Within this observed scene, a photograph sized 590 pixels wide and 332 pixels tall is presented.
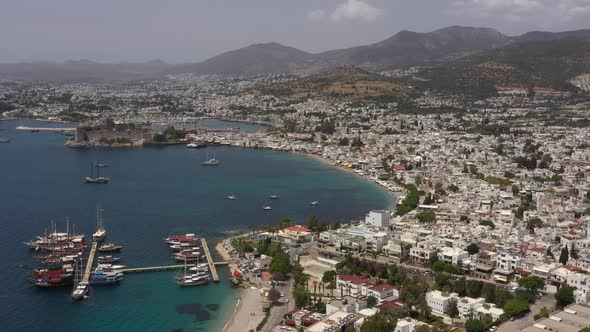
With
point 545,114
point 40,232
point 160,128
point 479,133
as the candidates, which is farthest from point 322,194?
point 545,114

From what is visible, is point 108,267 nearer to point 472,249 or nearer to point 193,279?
point 193,279

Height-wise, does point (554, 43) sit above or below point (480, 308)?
above

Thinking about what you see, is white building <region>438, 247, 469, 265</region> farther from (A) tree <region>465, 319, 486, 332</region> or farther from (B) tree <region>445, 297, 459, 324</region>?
(A) tree <region>465, 319, 486, 332</region>

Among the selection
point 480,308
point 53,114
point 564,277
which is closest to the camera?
point 480,308

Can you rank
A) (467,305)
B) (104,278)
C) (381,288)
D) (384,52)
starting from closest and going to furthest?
(467,305) < (381,288) < (104,278) < (384,52)

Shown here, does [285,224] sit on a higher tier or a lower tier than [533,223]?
lower

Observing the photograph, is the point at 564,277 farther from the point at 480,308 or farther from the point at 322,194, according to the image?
the point at 322,194

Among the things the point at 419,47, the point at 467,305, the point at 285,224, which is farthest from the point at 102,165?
the point at 419,47
